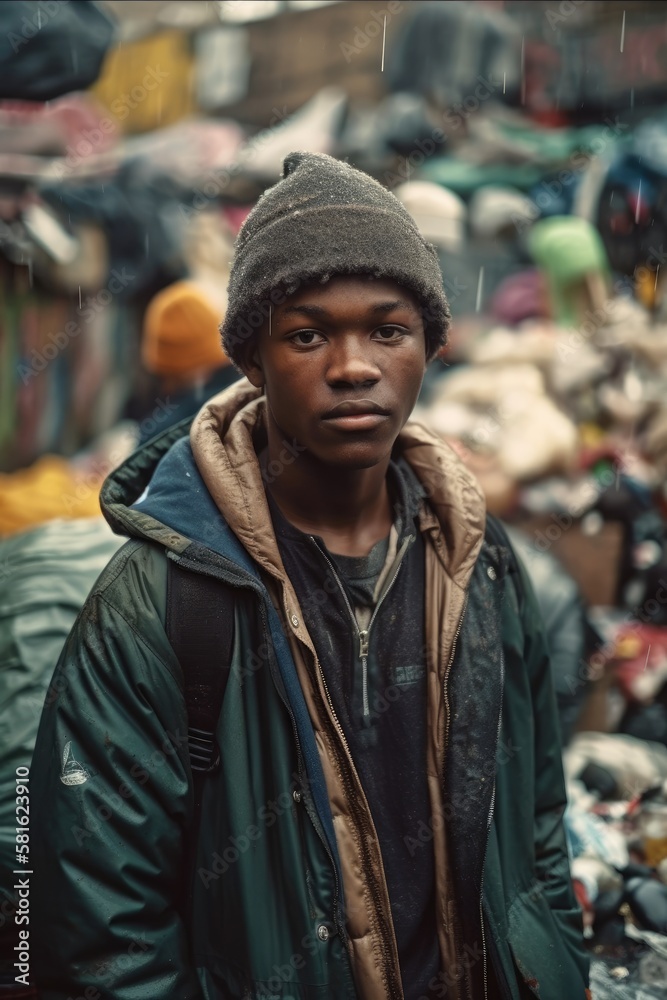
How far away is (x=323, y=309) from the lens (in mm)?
1924

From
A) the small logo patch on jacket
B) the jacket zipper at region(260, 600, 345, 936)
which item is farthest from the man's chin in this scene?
the small logo patch on jacket

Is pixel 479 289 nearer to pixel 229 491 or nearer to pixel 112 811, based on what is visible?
pixel 229 491

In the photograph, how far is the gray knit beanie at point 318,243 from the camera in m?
1.92

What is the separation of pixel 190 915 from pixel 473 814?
0.60m

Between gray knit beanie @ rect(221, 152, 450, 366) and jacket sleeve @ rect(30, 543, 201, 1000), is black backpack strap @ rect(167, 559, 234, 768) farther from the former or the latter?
gray knit beanie @ rect(221, 152, 450, 366)

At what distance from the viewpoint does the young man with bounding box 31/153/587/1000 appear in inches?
69.7

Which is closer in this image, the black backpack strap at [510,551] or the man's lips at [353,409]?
the man's lips at [353,409]

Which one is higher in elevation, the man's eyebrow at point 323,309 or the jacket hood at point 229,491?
the man's eyebrow at point 323,309

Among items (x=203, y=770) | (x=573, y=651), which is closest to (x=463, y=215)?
(x=573, y=651)

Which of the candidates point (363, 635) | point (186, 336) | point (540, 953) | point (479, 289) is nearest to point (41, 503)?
point (186, 336)

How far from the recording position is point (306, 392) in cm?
195

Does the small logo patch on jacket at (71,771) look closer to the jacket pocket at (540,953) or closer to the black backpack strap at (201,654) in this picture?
the black backpack strap at (201,654)

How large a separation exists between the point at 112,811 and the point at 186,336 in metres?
4.32

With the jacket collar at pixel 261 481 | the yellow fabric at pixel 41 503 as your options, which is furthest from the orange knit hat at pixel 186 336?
the jacket collar at pixel 261 481
